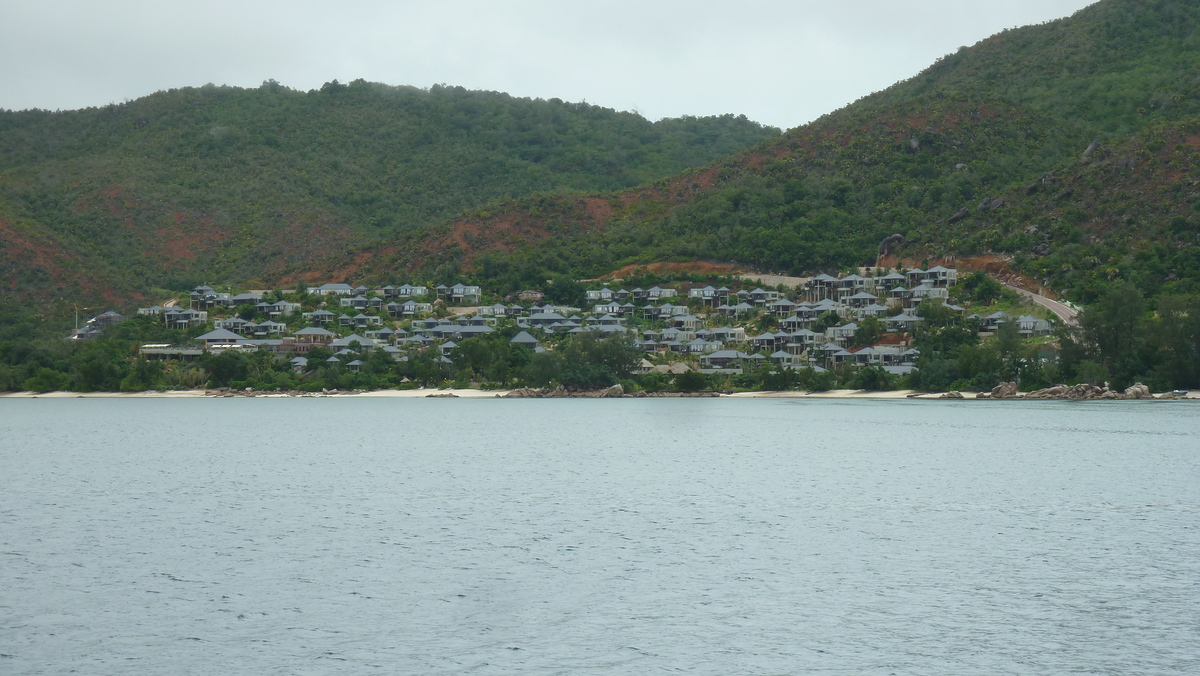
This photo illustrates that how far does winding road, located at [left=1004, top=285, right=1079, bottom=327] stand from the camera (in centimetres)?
7641

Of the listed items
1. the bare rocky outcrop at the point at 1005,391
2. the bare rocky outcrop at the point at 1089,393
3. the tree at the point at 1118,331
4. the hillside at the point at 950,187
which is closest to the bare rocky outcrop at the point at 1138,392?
the bare rocky outcrop at the point at 1089,393

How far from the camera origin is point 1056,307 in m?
81.7

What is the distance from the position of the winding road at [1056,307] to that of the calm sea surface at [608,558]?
26.4m

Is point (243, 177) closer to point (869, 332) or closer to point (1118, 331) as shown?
point (869, 332)

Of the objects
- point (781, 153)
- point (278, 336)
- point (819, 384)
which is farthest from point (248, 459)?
point (781, 153)

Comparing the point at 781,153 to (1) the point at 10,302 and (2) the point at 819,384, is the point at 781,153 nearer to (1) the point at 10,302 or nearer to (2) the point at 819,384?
(2) the point at 819,384

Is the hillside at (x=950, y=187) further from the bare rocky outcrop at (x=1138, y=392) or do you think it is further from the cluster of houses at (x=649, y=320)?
the bare rocky outcrop at (x=1138, y=392)

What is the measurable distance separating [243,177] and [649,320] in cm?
8178

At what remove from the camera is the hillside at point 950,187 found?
93125mm

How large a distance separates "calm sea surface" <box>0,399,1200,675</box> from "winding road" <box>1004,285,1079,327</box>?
26.4 metres

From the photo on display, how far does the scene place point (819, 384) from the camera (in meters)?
81.2

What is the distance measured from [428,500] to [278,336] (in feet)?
224

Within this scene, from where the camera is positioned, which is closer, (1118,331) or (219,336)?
(1118,331)

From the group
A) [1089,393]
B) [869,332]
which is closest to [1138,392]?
[1089,393]
